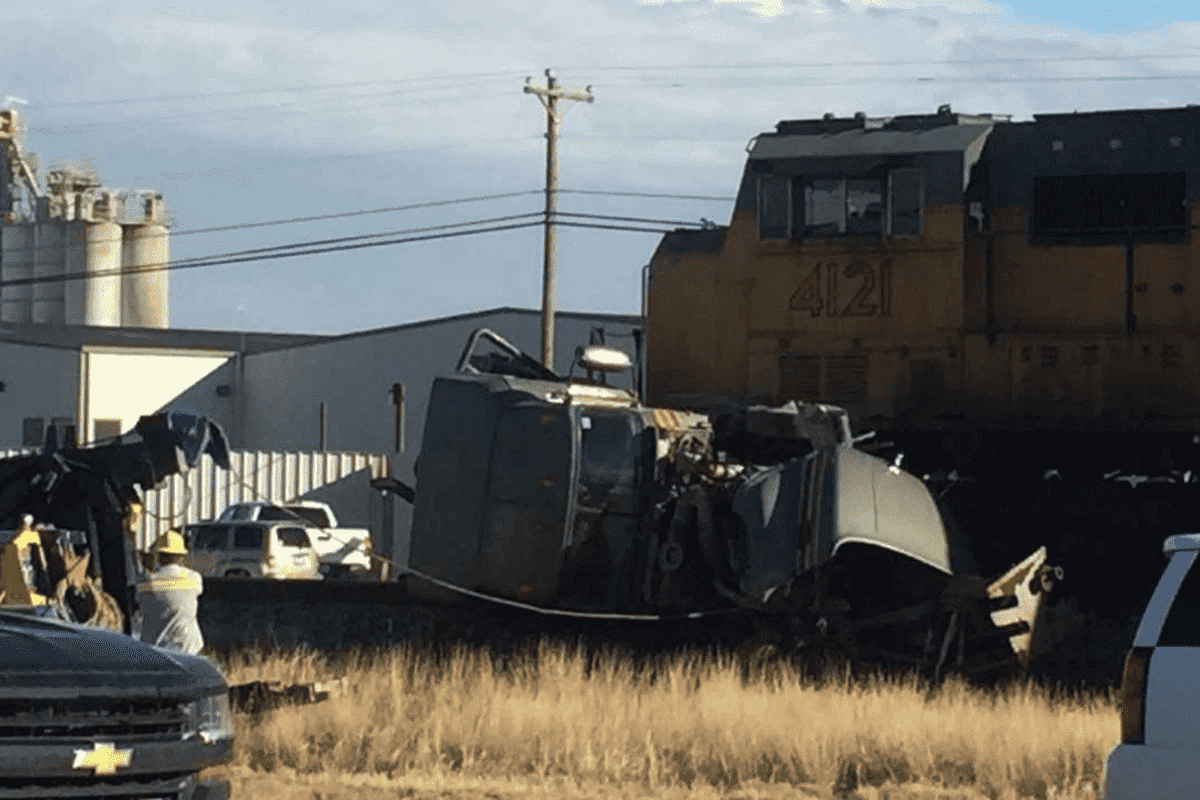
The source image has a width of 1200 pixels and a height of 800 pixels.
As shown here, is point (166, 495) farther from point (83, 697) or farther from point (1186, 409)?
point (83, 697)

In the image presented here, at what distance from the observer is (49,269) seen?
67438 mm

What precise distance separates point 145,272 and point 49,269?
3078mm

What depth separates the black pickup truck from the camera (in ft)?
24.6

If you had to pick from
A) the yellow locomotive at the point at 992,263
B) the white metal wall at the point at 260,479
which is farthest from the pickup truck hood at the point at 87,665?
the white metal wall at the point at 260,479

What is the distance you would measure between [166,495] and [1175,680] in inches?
1434

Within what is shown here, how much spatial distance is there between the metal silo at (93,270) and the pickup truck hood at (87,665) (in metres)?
60.0

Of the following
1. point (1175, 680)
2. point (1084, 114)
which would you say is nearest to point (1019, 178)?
point (1084, 114)

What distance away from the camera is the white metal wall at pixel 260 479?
4228cm

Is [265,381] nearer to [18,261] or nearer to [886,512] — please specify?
[18,261]

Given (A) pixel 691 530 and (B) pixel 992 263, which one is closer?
(A) pixel 691 530

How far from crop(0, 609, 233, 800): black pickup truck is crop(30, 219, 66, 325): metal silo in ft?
200

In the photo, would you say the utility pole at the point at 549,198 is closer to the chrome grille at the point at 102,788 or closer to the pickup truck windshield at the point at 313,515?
the pickup truck windshield at the point at 313,515

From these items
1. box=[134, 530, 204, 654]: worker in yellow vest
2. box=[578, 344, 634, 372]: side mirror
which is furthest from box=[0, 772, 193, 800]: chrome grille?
box=[578, 344, 634, 372]: side mirror

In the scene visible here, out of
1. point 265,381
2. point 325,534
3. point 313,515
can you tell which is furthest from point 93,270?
point 325,534
